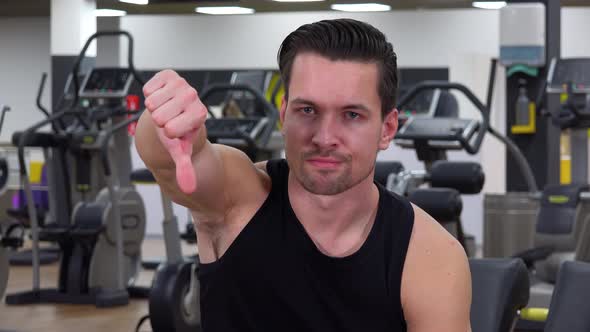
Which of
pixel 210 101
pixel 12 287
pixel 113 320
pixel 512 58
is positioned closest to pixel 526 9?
pixel 512 58

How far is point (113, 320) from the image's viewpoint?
18.2ft

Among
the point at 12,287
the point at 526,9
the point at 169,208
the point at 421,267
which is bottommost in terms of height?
the point at 12,287

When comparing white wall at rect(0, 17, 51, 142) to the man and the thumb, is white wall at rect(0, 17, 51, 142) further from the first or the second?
the thumb

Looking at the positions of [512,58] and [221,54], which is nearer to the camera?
[512,58]

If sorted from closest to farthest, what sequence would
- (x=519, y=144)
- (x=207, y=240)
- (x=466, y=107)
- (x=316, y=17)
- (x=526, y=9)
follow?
(x=207, y=240) → (x=526, y=9) → (x=519, y=144) → (x=466, y=107) → (x=316, y=17)

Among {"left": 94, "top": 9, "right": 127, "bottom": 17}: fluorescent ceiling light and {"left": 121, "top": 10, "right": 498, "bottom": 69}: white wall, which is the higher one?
{"left": 94, "top": 9, "right": 127, "bottom": 17}: fluorescent ceiling light

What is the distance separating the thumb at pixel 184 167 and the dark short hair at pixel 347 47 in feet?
1.08

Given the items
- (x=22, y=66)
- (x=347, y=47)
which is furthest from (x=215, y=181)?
(x=22, y=66)

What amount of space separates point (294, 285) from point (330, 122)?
9.0 inches

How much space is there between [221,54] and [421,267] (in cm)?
1068

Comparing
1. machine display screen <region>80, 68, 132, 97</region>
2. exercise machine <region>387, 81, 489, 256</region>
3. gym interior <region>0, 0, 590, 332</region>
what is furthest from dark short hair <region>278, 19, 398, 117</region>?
machine display screen <region>80, 68, 132, 97</region>

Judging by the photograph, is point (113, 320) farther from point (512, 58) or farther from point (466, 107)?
point (466, 107)

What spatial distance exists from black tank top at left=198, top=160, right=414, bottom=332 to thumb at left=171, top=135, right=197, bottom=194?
35 cm

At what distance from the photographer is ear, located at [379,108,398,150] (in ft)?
4.30
